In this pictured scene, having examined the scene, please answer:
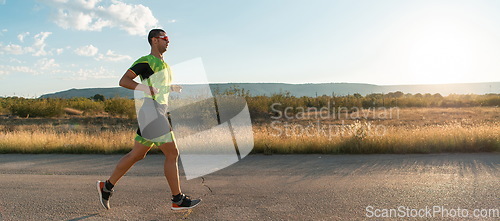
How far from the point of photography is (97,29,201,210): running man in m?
3.98

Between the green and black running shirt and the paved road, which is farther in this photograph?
the paved road

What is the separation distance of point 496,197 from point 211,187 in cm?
385

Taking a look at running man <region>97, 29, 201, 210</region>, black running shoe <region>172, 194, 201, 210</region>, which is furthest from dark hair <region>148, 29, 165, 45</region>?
black running shoe <region>172, 194, 201, 210</region>

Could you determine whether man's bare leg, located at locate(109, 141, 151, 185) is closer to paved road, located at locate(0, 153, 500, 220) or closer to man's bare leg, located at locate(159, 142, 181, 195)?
man's bare leg, located at locate(159, 142, 181, 195)

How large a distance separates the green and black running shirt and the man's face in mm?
161

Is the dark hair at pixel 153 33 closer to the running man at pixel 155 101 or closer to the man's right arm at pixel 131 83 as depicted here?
the running man at pixel 155 101

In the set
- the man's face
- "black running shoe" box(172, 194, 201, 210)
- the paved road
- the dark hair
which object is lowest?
the paved road

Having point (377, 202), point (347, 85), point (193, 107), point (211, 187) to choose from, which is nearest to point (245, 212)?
point (211, 187)

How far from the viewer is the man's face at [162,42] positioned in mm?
4148

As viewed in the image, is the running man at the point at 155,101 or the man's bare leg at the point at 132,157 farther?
the man's bare leg at the point at 132,157

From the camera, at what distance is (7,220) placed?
404 centimetres

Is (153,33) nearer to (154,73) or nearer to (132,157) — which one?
(154,73)

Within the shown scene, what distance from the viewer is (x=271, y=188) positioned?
524cm

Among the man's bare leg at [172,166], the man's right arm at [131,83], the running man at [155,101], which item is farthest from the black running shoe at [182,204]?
the man's right arm at [131,83]
